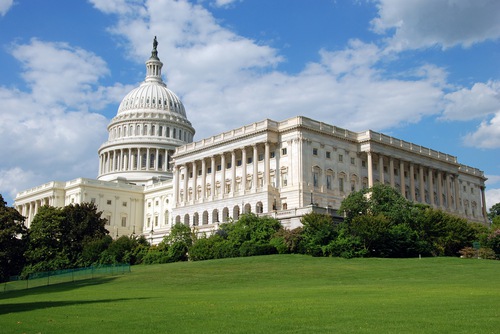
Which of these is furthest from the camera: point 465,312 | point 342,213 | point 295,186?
point 295,186

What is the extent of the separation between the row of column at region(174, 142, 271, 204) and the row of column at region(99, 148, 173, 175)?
35.7 meters

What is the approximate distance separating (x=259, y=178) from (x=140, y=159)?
60.3 metres

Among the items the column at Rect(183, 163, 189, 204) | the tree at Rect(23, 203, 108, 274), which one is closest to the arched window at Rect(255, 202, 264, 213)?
the column at Rect(183, 163, 189, 204)

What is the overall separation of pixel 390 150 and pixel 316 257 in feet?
149

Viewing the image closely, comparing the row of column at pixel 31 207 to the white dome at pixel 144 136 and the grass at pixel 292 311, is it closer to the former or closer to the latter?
the white dome at pixel 144 136

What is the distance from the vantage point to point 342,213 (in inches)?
2926

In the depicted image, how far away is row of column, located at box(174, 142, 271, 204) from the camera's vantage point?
94625mm

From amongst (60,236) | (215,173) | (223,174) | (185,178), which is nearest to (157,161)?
(185,178)

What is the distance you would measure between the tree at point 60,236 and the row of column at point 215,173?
70.7 ft

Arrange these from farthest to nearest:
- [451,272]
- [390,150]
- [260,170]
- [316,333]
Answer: [390,150] → [260,170] → [451,272] → [316,333]

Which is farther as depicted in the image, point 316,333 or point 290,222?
point 290,222

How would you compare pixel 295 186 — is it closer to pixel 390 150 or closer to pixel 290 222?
pixel 290 222

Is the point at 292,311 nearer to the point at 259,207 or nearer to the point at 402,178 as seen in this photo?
the point at 259,207

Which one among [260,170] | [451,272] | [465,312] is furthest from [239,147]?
[465,312]
